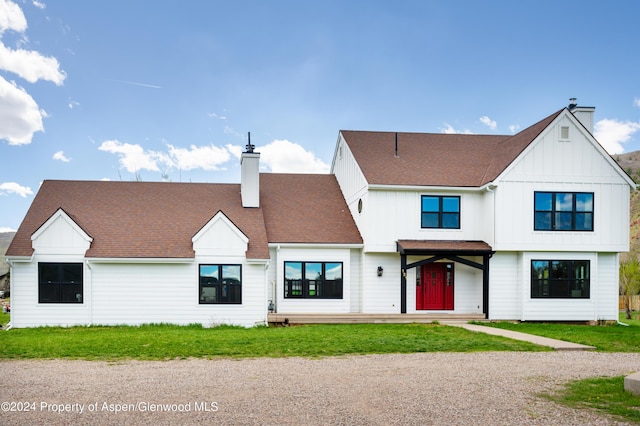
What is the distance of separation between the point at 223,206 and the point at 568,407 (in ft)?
57.4

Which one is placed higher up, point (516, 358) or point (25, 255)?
point (25, 255)

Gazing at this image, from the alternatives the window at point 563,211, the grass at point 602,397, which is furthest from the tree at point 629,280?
the grass at point 602,397

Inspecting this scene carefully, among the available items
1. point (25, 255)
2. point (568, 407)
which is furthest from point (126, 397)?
point (25, 255)

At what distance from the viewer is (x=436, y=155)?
2584 centimetres

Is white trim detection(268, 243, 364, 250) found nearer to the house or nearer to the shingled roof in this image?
the house

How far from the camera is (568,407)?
8.69 metres

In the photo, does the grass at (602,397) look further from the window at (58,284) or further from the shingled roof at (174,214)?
the window at (58,284)

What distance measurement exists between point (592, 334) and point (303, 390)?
1311 centimetres

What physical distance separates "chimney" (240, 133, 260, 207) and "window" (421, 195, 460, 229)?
696 cm

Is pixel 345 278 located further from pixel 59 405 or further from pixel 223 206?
pixel 59 405

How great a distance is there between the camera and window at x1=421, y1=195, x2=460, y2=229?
2372 centimetres

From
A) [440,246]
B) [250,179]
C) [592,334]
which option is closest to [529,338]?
[592,334]

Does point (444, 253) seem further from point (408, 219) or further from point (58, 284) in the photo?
point (58, 284)

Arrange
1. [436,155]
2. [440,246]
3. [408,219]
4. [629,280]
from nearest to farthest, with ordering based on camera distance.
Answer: [440,246] → [408,219] → [436,155] → [629,280]
